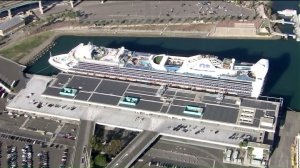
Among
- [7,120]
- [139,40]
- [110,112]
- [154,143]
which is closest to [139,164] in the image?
[154,143]

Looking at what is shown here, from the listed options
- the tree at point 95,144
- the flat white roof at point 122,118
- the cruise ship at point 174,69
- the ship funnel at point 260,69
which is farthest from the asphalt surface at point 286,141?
the tree at point 95,144

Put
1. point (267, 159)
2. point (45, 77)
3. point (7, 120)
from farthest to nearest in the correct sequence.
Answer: point (45, 77) < point (7, 120) < point (267, 159)

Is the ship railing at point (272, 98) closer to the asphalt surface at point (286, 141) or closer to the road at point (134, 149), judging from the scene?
the asphalt surface at point (286, 141)

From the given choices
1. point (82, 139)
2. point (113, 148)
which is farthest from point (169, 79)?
point (82, 139)

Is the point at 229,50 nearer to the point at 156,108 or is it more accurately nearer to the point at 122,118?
the point at 156,108

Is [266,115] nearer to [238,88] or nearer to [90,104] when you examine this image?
[238,88]

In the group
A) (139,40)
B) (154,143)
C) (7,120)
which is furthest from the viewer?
(139,40)

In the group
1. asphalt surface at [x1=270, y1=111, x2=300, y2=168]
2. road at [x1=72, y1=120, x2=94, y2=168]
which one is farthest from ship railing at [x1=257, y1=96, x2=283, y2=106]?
road at [x1=72, y1=120, x2=94, y2=168]

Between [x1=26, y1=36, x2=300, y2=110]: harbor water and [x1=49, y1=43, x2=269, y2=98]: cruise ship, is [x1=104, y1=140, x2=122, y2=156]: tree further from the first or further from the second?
[x1=26, y1=36, x2=300, y2=110]: harbor water
